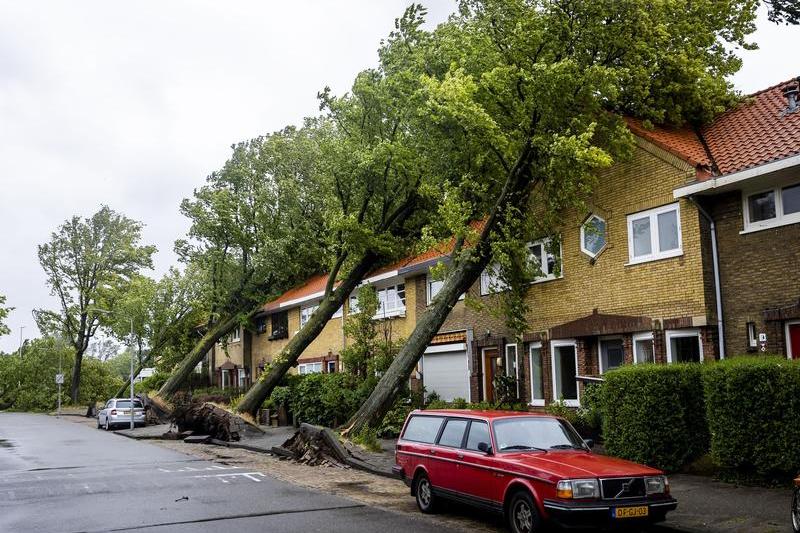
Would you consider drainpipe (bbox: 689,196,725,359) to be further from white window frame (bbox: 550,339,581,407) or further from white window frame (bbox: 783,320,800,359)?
white window frame (bbox: 550,339,581,407)

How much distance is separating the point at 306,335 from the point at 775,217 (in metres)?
18.0

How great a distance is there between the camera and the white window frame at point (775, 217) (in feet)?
46.6

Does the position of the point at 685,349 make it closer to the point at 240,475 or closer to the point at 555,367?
the point at 555,367

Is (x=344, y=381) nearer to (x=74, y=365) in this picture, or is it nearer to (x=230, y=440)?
(x=230, y=440)

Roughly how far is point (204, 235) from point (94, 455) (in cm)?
1536

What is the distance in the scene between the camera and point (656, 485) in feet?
29.2

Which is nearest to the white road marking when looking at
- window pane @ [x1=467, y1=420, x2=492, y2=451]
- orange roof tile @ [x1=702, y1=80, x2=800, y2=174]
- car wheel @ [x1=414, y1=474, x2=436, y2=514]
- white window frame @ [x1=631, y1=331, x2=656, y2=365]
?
car wheel @ [x1=414, y1=474, x2=436, y2=514]

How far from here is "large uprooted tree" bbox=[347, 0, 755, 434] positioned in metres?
16.8

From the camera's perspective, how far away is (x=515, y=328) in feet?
64.5

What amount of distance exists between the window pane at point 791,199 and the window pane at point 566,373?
643 centimetres

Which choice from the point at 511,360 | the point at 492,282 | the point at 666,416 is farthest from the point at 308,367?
the point at 666,416

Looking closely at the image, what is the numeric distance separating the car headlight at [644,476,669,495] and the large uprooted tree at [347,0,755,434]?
7.95 meters

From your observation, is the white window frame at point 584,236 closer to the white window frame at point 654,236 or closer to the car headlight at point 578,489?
the white window frame at point 654,236

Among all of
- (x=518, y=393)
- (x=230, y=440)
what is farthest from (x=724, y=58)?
(x=230, y=440)
